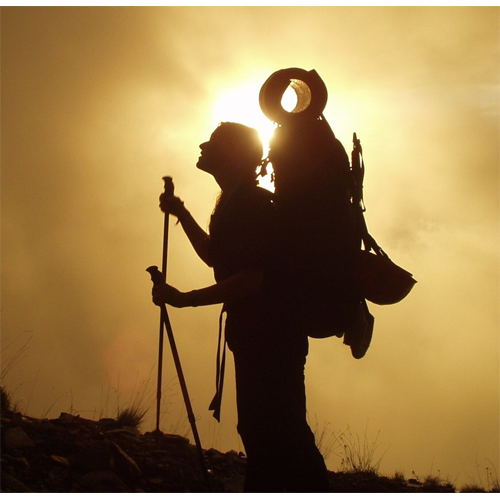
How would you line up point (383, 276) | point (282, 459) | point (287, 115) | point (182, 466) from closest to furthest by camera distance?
point (282, 459)
point (383, 276)
point (287, 115)
point (182, 466)

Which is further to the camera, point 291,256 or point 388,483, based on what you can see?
point 388,483

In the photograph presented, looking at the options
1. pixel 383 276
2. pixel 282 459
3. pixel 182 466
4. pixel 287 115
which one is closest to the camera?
pixel 282 459

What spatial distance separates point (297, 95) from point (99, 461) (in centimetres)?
339

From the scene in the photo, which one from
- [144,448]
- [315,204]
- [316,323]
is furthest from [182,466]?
[315,204]

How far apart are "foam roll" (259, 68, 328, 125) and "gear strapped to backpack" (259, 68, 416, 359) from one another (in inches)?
1.2

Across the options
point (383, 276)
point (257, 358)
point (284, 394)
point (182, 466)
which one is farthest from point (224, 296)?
point (182, 466)

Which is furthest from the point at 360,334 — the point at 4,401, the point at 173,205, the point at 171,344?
the point at 4,401

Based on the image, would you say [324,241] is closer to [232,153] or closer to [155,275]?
[232,153]

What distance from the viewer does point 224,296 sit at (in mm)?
3258

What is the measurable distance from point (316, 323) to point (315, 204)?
0.69 metres

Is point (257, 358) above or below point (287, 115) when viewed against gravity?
below

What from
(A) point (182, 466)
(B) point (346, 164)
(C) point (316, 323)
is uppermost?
(B) point (346, 164)

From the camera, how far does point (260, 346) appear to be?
10.8ft

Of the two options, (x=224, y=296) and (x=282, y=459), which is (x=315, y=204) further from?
(x=282, y=459)
